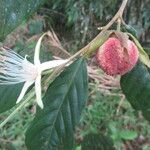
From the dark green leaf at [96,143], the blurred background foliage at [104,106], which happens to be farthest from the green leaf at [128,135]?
the dark green leaf at [96,143]

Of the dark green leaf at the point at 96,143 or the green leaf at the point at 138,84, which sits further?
the dark green leaf at the point at 96,143

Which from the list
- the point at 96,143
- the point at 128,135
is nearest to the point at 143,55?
the point at 96,143

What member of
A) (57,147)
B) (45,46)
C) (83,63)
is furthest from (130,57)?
(45,46)

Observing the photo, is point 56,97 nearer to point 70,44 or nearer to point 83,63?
point 83,63

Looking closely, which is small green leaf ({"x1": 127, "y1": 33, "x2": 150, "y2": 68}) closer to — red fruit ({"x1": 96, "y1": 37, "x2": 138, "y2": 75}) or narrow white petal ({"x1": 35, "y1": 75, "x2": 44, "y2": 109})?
red fruit ({"x1": 96, "y1": 37, "x2": 138, "y2": 75})

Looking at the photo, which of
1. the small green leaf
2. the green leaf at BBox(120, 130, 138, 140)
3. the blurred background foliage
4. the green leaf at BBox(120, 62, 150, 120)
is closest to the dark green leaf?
the green leaf at BBox(120, 62, 150, 120)

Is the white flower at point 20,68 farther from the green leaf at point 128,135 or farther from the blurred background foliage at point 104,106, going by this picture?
the green leaf at point 128,135
